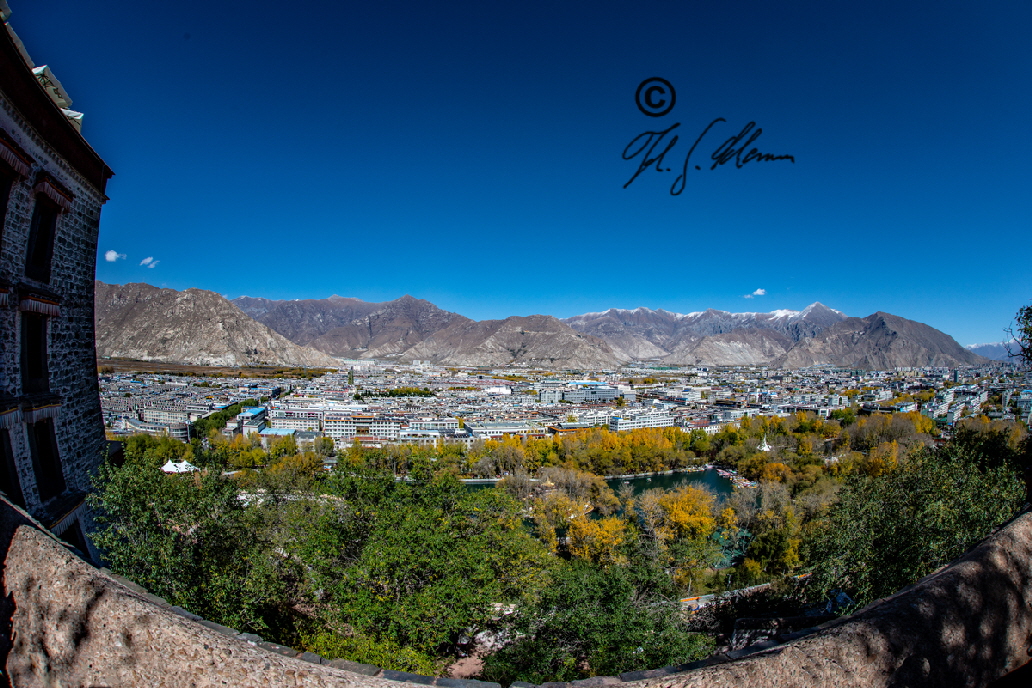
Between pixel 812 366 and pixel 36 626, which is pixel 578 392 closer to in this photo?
pixel 36 626

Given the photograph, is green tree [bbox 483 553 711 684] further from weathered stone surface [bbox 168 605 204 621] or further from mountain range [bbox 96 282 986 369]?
mountain range [bbox 96 282 986 369]

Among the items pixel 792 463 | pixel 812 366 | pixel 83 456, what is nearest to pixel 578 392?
pixel 792 463

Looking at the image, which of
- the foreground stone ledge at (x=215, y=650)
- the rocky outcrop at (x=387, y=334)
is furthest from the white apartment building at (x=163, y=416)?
the rocky outcrop at (x=387, y=334)

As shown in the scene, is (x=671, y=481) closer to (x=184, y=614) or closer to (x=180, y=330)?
(x=184, y=614)

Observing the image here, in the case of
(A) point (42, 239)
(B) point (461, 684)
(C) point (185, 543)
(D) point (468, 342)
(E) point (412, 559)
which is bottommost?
(E) point (412, 559)

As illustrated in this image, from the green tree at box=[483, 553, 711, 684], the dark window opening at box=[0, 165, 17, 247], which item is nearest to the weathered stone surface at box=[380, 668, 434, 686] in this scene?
the dark window opening at box=[0, 165, 17, 247]

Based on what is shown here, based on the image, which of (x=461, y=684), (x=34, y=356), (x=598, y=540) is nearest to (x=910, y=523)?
(x=598, y=540)
